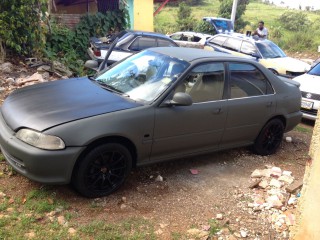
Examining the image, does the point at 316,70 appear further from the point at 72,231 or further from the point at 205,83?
the point at 72,231

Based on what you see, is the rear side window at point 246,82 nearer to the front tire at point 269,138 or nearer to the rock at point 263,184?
the front tire at point 269,138

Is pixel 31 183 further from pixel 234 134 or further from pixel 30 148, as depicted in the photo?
pixel 234 134

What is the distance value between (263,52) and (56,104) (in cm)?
924

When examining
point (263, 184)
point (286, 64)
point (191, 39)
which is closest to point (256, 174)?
point (263, 184)

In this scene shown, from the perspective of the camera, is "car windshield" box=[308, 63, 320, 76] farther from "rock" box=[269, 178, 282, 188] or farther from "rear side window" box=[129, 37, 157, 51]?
"rock" box=[269, 178, 282, 188]

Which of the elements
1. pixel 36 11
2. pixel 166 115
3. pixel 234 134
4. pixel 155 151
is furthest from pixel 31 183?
pixel 36 11

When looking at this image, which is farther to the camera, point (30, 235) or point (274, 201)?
point (274, 201)

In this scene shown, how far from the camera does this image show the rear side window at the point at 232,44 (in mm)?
12336

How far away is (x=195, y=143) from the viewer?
464 centimetres

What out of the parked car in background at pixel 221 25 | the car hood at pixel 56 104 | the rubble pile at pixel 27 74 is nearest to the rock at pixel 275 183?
the car hood at pixel 56 104

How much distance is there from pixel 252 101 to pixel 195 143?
3.86ft

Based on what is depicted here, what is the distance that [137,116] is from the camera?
399 cm

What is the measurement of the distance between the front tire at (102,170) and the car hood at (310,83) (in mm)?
5480

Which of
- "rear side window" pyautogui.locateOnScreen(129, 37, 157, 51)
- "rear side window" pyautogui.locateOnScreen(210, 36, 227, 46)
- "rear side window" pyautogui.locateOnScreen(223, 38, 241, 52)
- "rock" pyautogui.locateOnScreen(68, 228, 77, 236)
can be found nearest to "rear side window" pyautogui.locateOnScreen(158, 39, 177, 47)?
"rear side window" pyautogui.locateOnScreen(129, 37, 157, 51)
